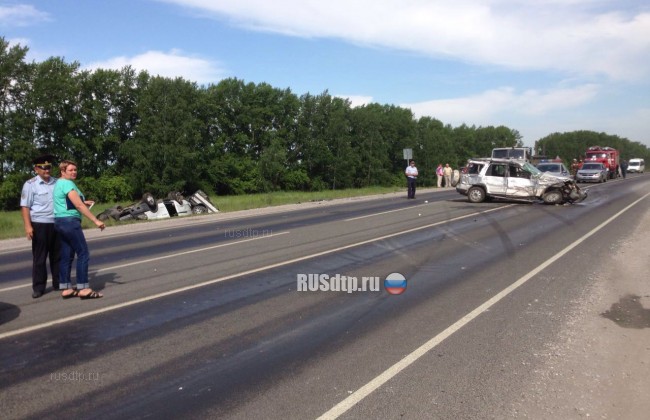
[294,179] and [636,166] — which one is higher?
[636,166]

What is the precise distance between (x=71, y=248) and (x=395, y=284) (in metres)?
4.67

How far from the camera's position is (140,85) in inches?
1743

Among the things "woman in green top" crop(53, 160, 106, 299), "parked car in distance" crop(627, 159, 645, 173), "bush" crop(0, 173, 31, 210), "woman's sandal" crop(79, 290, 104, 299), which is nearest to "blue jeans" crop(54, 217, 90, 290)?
"woman in green top" crop(53, 160, 106, 299)

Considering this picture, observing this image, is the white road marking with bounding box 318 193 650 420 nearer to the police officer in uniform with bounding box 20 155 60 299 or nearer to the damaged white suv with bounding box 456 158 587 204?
the police officer in uniform with bounding box 20 155 60 299

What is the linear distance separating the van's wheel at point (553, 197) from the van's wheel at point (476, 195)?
2478 millimetres

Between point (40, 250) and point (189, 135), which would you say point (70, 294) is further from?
point (189, 135)

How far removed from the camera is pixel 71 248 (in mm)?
7434

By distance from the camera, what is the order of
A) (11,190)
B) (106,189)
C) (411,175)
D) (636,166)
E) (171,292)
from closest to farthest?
1. (171,292)
2. (411,175)
3. (11,190)
4. (106,189)
5. (636,166)

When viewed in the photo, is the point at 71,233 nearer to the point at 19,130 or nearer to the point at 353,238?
the point at 353,238

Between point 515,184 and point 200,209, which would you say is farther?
point 200,209

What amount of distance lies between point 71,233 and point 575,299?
268 inches

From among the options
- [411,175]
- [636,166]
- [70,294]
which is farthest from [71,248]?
[636,166]

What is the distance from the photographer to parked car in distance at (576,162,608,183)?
139 ft

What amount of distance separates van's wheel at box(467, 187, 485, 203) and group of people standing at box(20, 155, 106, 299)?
61.5ft
